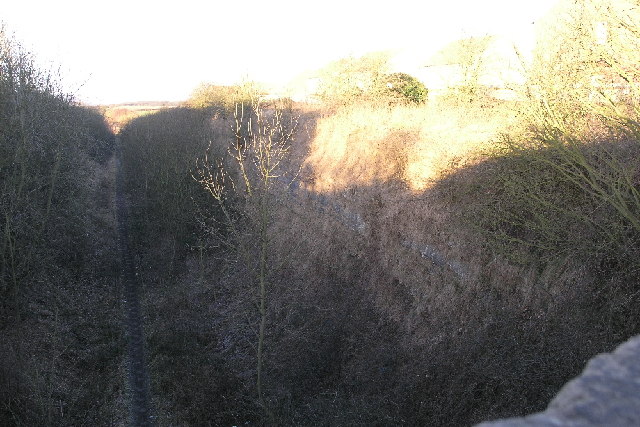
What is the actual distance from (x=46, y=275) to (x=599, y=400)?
2132cm

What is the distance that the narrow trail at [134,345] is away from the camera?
537 inches

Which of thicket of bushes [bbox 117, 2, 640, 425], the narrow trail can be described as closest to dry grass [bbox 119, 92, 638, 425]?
thicket of bushes [bbox 117, 2, 640, 425]

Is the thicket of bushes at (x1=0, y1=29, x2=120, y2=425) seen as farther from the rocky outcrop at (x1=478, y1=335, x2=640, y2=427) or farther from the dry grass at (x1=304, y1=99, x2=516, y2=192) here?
the rocky outcrop at (x1=478, y1=335, x2=640, y2=427)

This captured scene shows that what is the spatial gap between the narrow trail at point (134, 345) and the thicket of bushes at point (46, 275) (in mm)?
508

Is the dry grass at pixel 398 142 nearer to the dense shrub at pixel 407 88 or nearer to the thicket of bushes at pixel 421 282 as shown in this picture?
the thicket of bushes at pixel 421 282

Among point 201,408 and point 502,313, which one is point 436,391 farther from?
point 201,408

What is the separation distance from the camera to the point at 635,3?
8.52 meters

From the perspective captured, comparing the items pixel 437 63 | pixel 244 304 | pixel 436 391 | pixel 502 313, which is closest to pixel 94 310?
pixel 244 304

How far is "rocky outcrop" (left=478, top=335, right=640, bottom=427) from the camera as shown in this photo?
60.8 inches

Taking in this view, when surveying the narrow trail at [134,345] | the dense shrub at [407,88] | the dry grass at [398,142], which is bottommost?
the narrow trail at [134,345]

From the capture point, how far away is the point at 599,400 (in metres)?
1.63

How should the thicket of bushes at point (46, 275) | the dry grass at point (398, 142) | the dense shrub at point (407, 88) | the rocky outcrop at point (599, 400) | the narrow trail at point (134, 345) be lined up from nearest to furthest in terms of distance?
1. the rocky outcrop at point (599, 400)
2. the thicket of bushes at point (46, 275)
3. the narrow trail at point (134, 345)
4. the dry grass at point (398, 142)
5. the dense shrub at point (407, 88)

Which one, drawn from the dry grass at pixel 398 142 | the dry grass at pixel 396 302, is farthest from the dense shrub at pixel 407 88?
the dry grass at pixel 396 302

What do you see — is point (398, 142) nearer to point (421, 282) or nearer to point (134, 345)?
point (421, 282)
